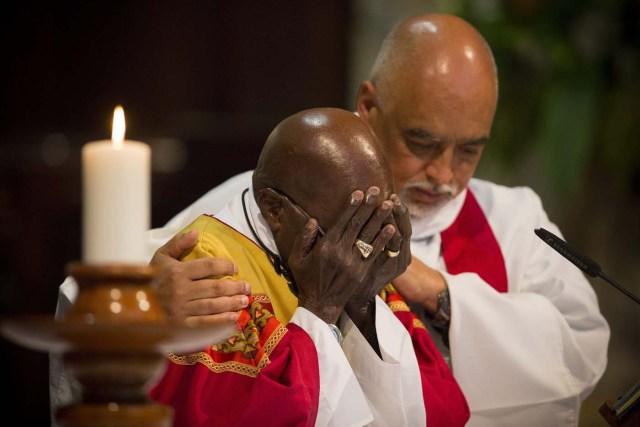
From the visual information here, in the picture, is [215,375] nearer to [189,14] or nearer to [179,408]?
[179,408]

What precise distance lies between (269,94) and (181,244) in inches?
147

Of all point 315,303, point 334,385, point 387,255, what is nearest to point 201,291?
point 315,303

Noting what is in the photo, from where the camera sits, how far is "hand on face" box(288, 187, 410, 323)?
8.07 ft

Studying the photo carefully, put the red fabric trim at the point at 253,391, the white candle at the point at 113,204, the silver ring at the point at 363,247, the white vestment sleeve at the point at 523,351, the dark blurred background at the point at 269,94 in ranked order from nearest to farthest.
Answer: the white candle at the point at 113,204 → the red fabric trim at the point at 253,391 → the silver ring at the point at 363,247 → the white vestment sleeve at the point at 523,351 → the dark blurred background at the point at 269,94

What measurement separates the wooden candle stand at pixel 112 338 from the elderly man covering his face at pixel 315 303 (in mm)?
925

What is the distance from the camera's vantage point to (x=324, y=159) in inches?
98.0

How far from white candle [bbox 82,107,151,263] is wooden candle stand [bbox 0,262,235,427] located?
0.04 meters

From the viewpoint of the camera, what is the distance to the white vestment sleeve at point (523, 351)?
10.4 ft

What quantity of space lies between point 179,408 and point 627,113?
436cm

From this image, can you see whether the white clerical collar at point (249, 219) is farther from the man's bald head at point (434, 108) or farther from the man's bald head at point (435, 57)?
the man's bald head at point (435, 57)

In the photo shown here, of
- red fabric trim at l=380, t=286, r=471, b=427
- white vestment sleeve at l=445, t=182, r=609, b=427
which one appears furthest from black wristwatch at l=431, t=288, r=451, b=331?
red fabric trim at l=380, t=286, r=471, b=427

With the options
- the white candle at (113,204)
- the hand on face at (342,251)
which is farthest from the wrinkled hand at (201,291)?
the white candle at (113,204)

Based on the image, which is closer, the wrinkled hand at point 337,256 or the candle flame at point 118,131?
the candle flame at point 118,131

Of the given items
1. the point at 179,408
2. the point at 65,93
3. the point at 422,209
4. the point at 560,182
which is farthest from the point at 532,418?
the point at 65,93
